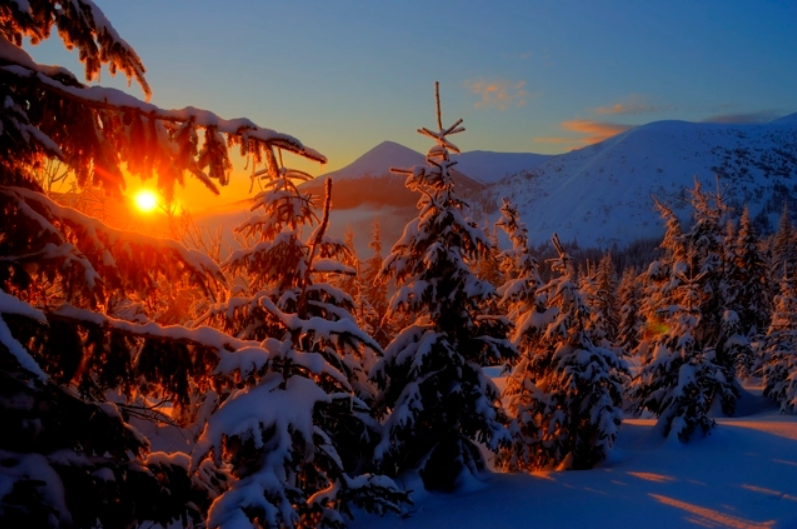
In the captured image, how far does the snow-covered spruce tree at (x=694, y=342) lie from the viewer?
16375mm

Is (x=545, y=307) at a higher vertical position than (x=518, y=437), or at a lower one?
higher

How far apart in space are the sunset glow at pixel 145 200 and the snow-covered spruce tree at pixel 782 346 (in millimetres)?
32709

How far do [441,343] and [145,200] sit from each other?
27.2ft

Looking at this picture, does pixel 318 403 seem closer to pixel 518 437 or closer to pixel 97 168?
pixel 97 168

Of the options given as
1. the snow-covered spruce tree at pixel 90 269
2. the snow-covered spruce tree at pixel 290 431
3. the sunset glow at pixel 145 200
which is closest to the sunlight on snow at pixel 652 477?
the snow-covered spruce tree at pixel 290 431

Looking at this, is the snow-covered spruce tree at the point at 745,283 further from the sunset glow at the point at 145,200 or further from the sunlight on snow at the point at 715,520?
the sunset glow at the point at 145,200

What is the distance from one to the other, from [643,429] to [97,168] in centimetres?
2101

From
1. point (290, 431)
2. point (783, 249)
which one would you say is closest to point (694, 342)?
point (290, 431)

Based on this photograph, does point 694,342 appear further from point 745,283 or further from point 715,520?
point 745,283

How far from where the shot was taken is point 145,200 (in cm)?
410

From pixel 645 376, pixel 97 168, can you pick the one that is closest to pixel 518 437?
pixel 645 376

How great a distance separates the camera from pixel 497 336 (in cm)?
1270

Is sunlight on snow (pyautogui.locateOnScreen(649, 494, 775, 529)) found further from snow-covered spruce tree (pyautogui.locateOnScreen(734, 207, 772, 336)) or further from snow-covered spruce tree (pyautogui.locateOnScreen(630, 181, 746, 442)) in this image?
snow-covered spruce tree (pyautogui.locateOnScreen(734, 207, 772, 336))

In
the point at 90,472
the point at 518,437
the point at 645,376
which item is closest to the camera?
the point at 90,472
